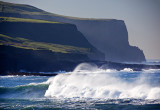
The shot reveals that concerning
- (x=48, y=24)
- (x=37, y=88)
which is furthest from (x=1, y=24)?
(x=37, y=88)

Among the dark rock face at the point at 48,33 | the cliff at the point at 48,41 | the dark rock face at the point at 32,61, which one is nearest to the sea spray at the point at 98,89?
the dark rock face at the point at 32,61

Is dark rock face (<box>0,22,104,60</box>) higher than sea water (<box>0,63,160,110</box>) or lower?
lower

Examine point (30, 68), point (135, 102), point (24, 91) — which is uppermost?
point (135, 102)

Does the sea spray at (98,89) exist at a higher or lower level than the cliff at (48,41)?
higher

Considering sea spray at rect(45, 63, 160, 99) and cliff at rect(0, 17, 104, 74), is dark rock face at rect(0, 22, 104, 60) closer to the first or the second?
cliff at rect(0, 17, 104, 74)

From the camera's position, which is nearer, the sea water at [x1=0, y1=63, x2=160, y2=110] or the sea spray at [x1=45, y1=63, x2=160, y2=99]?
the sea water at [x1=0, y1=63, x2=160, y2=110]

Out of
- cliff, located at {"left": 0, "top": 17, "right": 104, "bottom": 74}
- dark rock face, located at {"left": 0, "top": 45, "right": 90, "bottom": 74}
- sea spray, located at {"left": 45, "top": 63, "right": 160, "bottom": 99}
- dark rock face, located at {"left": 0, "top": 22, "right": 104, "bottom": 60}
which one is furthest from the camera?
dark rock face, located at {"left": 0, "top": 22, "right": 104, "bottom": 60}

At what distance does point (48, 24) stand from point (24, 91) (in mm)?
127768

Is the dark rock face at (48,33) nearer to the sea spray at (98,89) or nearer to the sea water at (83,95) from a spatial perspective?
the sea spray at (98,89)

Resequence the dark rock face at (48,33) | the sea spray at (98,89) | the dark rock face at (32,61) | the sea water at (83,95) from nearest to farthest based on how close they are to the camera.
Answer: the sea water at (83,95) → the sea spray at (98,89) → the dark rock face at (32,61) → the dark rock face at (48,33)

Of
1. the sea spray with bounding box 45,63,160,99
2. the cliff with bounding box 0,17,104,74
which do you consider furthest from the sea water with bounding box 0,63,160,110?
the cliff with bounding box 0,17,104,74

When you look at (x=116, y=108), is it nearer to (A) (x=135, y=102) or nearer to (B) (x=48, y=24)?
(A) (x=135, y=102)

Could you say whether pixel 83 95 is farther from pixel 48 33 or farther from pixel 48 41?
pixel 48 33

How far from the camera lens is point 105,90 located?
28641 mm
